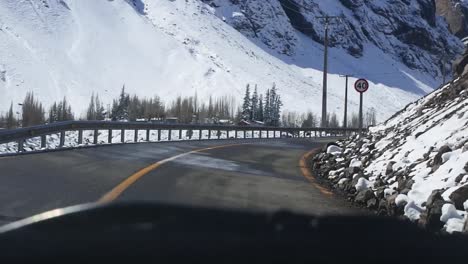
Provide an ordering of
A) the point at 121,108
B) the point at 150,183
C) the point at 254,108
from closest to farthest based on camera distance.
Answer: the point at 150,183, the point at 121,108, the point at 254,108

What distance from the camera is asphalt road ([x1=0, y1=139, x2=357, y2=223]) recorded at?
9.09 m

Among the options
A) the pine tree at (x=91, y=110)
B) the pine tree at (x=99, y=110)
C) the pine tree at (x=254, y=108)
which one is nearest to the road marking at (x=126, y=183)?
the pine tree at (x=99, y=110)

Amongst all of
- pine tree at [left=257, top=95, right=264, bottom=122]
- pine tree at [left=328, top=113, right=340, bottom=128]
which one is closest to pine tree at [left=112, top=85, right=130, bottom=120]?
pine tree at [left=257, top=95, right=264, bottom=122]

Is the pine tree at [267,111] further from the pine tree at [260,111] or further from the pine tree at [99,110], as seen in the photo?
the pine tree at [99,110]

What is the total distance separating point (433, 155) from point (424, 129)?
99.8 inches

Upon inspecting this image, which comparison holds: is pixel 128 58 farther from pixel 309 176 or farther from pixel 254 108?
pixel 309 176

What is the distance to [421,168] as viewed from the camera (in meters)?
10.0

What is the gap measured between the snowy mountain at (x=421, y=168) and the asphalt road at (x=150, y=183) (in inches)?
25.5

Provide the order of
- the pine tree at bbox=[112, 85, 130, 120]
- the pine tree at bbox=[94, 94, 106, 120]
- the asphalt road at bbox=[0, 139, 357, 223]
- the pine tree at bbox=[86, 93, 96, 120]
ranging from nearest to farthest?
the asphalt road at bbox=[0, 139, 357, 223] → the pine tree at bbox=[86, 93, 96, 120] → the pine tree at bbox=[94, 94, 106, 120] → the pine tree at bbox=[112, 85, 130, 120]

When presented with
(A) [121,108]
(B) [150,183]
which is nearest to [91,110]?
(A) [121,108]

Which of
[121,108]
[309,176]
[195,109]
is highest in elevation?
[195,109]

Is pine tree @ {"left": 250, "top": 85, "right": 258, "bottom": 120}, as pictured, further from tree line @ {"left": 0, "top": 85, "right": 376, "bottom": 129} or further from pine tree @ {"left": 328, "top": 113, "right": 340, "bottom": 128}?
pine tree @ {"left": 328, "top": 113, "right": 340, "bottom": 128}

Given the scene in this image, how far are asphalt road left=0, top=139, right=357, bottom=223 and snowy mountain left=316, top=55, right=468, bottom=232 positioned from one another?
648 millimetres

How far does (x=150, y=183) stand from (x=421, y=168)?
4.37 m
